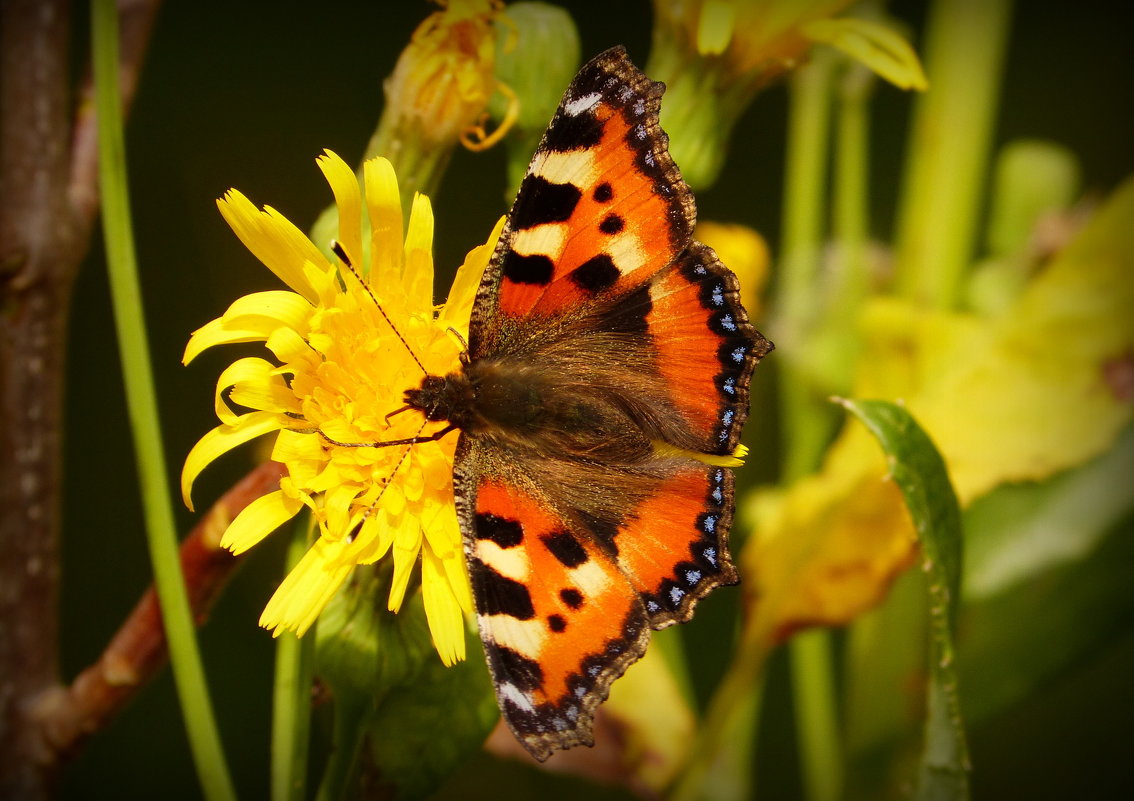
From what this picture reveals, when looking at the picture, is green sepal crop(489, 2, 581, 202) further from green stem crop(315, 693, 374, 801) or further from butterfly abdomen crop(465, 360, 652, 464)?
green stem crop(315, 693, 374, 801)

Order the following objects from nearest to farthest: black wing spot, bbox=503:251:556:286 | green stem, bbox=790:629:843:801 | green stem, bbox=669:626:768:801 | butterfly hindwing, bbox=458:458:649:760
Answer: butterfly hindwing, bbox=458:458:649:760 → black wing spot, bbox=503:251:556:286 → green stem, bbox=669:626:768:801 → green stem, bbox=790:629:843:801

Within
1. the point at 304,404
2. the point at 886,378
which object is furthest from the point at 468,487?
the point at 886,378

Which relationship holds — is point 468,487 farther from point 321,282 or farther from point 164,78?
point 164,78

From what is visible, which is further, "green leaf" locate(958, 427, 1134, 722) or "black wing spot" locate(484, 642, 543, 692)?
"green leaf" locate(958, 427, 1134, 722)

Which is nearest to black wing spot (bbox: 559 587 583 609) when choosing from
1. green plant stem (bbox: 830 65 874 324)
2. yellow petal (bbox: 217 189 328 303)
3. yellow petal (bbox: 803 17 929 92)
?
yellow petal (bbox: 217 189 328 303)

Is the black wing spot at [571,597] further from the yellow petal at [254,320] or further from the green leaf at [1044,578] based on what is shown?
the green leaf at [1044,578]

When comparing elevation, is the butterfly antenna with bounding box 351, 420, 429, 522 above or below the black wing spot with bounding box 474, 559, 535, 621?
above
